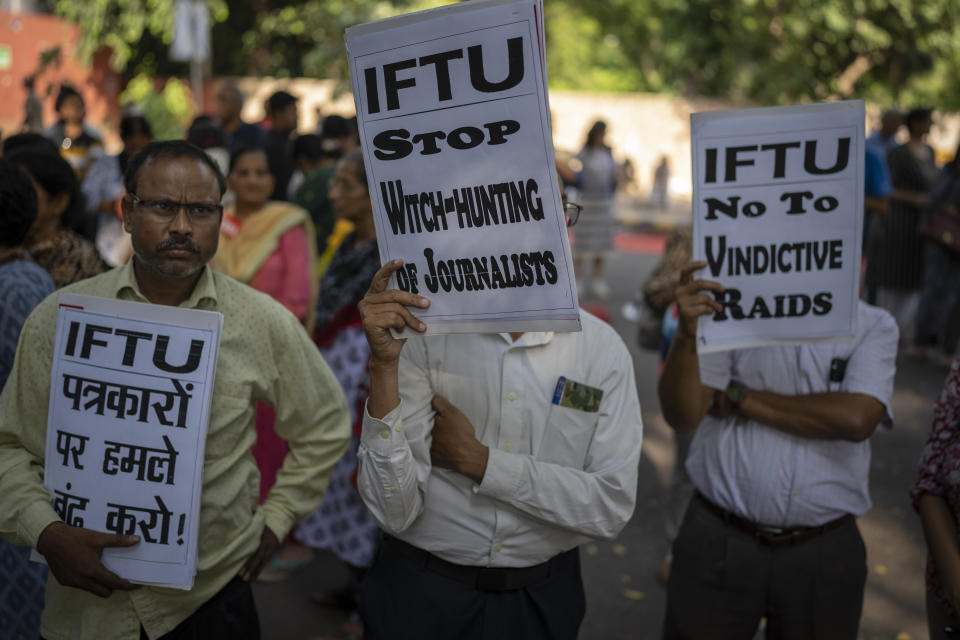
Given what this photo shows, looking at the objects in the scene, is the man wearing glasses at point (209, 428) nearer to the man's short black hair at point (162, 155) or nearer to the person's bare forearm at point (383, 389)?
the man's short black hair at point (162, 155)

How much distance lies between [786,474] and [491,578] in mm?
1088

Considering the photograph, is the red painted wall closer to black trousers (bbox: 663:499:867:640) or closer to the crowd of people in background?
the crowd of people in background

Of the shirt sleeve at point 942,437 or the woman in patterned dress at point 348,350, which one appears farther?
the woman in patterned dress at point 348,350

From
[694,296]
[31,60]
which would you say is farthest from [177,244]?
[31,60]

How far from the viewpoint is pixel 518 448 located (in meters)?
2.47

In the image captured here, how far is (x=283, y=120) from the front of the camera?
7.90 m

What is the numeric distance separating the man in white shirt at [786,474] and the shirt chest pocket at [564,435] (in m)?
0.54

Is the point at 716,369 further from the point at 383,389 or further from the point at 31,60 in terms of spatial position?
the point at 31,60

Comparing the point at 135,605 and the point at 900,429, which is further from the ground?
the point at 135,605

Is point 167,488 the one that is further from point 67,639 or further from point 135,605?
Result: point 67,639

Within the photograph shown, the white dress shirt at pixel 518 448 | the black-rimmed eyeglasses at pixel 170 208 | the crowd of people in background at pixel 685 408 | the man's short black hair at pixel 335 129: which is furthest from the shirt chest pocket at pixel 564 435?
the man's short black hair at pixel 335 129

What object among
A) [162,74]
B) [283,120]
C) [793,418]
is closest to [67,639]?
[793,418]

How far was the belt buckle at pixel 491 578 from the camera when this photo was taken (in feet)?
8.00

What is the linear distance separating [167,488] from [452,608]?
791 millimetres
